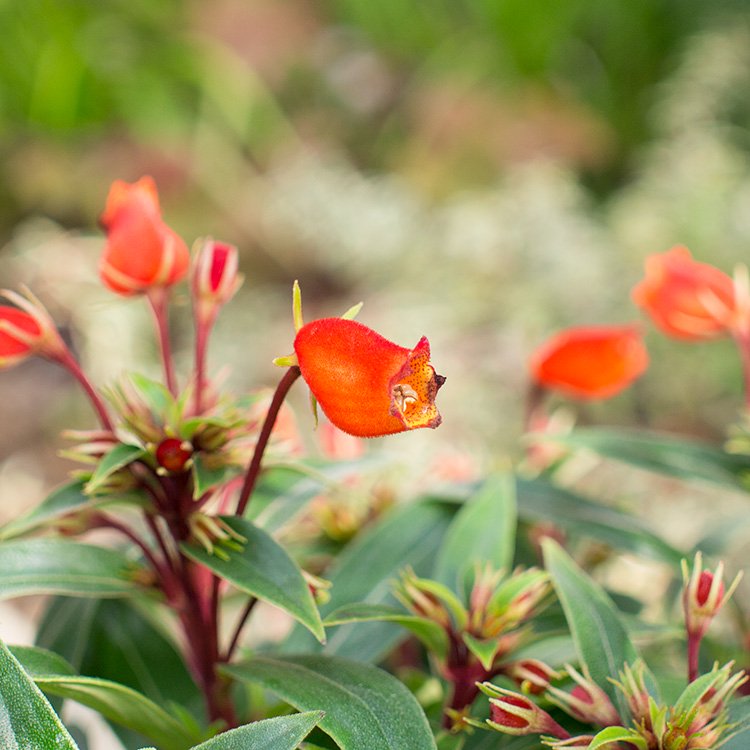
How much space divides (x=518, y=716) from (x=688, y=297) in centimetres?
37

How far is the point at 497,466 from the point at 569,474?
0.22m

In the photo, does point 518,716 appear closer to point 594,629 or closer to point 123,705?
point 594,629

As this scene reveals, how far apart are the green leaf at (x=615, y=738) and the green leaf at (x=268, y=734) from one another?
11 cm

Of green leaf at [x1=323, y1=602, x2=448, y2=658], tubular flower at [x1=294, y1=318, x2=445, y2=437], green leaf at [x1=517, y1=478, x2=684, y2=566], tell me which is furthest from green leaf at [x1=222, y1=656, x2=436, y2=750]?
green leaf at [x1=517, y1=478, x2=684, y2=566]

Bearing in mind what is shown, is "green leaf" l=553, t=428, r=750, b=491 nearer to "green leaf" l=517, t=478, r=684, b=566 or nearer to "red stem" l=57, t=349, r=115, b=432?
"green leaf" l=517, t=478, r=684, b=566

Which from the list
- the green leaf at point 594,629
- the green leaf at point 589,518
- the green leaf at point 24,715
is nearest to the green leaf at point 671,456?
the green leaf at point 589,518

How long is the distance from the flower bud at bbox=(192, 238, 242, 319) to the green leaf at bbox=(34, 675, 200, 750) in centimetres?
21

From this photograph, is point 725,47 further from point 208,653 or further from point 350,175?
point 208,653

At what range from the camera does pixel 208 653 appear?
19.8 inches

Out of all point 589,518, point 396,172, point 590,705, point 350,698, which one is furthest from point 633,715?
point 396,172

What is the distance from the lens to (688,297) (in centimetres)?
68

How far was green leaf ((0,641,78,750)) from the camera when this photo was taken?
1.18ft

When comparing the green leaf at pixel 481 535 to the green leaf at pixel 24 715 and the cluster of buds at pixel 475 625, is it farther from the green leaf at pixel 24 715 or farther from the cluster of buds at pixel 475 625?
the green leaf at pixel 24 715

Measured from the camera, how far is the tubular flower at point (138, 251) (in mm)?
528
